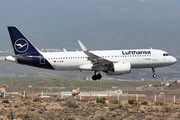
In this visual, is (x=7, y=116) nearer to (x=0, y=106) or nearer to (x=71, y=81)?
(x=0, y=106)

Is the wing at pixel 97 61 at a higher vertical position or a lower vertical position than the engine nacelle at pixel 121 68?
higher

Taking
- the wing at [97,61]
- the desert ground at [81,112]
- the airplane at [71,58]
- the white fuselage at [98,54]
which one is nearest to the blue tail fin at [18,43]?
the airplane at [71,58]

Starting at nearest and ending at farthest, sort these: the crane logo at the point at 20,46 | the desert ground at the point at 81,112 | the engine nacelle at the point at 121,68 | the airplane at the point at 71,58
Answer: the desert ground at the point at 81,112 → the engine nacelle at the point at 121,68 → the airplane at the point at 71,58 → the crane logo at the point at 20,46

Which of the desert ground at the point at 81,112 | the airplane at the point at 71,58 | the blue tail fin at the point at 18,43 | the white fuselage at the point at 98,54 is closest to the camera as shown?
the desert ground at the point at 81,112

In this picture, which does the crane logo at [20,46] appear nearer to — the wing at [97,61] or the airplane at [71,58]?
the airplane at [71,58]

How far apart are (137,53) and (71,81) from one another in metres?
131

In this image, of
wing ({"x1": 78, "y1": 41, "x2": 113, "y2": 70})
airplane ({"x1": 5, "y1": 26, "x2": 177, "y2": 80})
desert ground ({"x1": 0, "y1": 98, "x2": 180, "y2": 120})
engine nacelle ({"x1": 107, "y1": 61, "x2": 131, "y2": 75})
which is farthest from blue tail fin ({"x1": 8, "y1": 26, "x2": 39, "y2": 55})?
engine nacelle ({"x1": 107, "y1": 61, "x2": 131, "y2": 75})

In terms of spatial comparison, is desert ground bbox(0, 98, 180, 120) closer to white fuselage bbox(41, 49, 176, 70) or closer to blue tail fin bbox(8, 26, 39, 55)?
white fuselage bbox(41, 49, 176, 70)

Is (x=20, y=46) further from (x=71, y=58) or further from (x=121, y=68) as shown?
(x=121, y=68)

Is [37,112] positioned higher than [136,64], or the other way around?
[136,64]

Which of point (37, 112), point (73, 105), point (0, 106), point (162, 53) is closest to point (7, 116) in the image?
point (37, 112)

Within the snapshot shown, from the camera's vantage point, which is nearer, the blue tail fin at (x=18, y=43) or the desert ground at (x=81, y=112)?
the desert ground at (x=81, y=112)

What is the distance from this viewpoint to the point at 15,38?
4962cm

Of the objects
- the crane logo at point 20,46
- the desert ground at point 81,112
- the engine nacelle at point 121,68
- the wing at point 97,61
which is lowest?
the desert ground at point 81,112
